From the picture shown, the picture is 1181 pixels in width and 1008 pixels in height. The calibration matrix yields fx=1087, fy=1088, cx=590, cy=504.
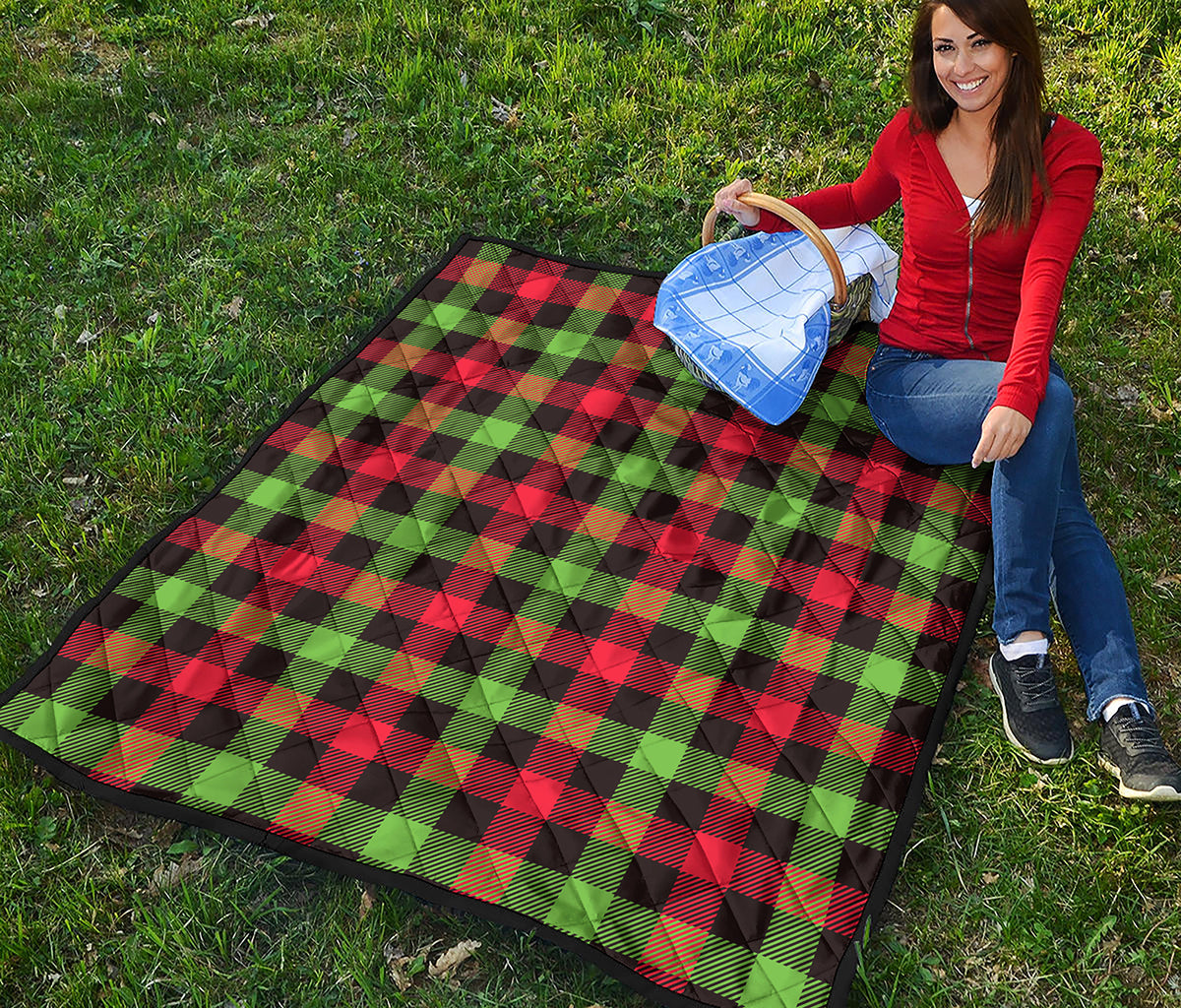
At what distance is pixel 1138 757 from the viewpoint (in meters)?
2.47

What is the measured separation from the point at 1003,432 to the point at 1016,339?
0.28 meters

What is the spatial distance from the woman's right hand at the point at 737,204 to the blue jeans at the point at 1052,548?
77cm

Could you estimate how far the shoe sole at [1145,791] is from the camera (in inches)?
94.3

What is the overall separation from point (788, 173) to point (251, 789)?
2947 millimetres

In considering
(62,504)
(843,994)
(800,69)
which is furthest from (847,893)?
(800,69)

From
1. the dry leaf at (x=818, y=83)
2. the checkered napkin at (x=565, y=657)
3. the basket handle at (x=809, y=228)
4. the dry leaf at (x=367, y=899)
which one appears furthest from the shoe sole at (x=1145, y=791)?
the dry leaf at (x=818, y=83)

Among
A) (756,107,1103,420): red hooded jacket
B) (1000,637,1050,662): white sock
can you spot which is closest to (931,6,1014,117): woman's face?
(756,107,1103,420): red hooded jacket

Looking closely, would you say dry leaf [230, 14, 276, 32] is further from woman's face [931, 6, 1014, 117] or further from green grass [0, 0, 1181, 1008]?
woman's face [931, 6, 1014, 117]

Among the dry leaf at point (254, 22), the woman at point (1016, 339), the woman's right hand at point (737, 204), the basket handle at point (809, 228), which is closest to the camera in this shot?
the woman at point (1016, 339)

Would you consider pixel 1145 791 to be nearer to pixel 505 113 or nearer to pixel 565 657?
pixel 565 657

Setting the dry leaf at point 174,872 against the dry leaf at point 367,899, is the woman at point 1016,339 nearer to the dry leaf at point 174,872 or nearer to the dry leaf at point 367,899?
the dry leaf at point 367,899

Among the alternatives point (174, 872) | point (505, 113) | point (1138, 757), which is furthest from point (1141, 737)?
point (505, 113)

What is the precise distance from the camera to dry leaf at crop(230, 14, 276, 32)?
4902 mm

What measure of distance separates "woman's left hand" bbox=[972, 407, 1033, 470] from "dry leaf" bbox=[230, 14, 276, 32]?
3.93 m
